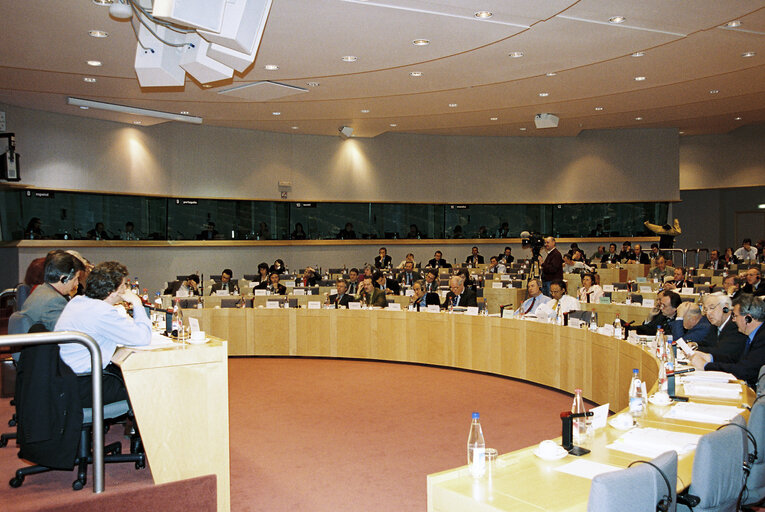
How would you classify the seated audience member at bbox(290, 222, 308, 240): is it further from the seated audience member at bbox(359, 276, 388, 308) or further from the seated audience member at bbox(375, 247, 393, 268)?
the seated audience member at bbox(359, 276, 388, 308)

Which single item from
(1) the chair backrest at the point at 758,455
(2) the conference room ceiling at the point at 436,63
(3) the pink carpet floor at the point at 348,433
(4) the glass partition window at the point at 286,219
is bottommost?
(3) the pink carpet floor at the point at 348,433

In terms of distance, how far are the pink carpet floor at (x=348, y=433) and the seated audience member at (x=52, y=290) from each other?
1.08m

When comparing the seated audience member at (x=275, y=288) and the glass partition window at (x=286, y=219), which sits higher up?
the glass partition window at (x=286, y=219)

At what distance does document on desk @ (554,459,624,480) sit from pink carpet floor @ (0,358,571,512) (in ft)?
5.26

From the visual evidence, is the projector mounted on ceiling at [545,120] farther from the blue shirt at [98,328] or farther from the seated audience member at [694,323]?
the blue shirt at [98,328]

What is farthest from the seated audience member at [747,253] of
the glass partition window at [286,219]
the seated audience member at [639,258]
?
the glass partition window at [286,219]

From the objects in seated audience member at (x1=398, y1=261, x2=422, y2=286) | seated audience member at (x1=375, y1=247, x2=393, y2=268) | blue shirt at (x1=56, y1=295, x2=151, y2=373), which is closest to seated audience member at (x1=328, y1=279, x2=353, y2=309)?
seated audience member at (x1=398, y1=261, x2=422, y2=286)

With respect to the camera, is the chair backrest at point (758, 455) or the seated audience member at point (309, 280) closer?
the chair backrest at point (758, 455)

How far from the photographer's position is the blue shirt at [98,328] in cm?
399

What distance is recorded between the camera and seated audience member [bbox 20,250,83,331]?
16.8 feet

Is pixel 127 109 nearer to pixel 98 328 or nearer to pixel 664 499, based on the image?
pixel 98 328

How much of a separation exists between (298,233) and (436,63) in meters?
8.31

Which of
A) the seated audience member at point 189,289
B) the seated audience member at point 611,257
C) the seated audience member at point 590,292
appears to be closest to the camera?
the seated audience member at point 590,292

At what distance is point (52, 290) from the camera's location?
17.4ft
